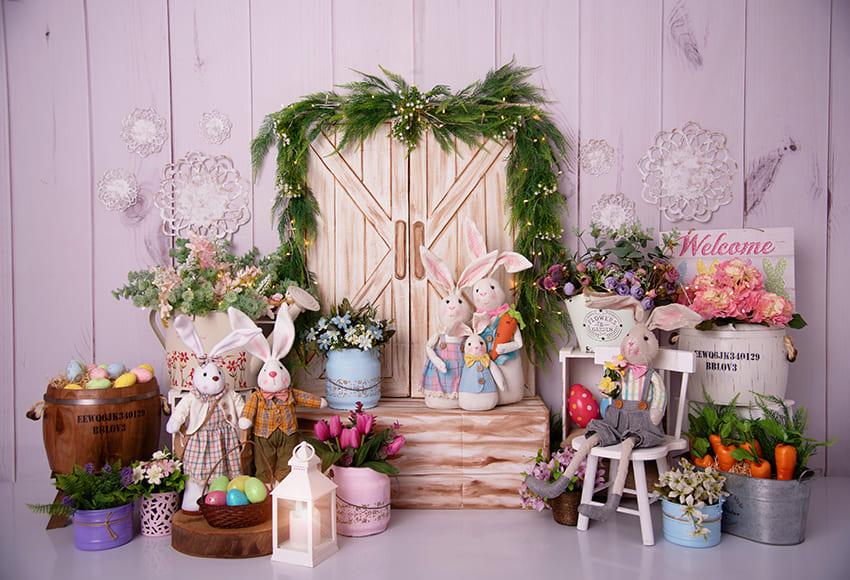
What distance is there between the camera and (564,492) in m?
2.59

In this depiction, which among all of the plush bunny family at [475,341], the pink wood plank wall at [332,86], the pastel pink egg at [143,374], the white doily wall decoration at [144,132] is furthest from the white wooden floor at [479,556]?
the white doily wall decoration at [144,132]

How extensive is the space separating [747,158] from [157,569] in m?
3.35

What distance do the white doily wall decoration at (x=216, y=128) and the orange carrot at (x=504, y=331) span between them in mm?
1818

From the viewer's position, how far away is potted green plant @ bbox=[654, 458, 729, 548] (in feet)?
7.66

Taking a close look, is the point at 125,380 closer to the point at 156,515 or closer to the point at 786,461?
the point at 156,515

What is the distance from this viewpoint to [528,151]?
3.13 metres

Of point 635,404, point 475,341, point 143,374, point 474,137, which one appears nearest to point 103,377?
point 143,374

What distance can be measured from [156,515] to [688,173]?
304cm

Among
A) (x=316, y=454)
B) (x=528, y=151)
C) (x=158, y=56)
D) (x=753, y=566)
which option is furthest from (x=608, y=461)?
(x=158, y=56)

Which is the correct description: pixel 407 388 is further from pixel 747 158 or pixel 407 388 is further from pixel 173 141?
pixel 747 158

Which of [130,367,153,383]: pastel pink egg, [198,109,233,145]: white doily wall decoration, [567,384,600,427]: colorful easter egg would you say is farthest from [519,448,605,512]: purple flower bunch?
[198,109,233,145]: white doily wall decoration

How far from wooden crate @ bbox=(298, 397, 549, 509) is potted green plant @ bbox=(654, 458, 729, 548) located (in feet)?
1.92

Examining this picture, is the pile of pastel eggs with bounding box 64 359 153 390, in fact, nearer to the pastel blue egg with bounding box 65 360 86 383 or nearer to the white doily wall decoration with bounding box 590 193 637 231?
the pastel blue egg with bounding box 65 360 86 383

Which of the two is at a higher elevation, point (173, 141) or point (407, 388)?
point (173, 141)
